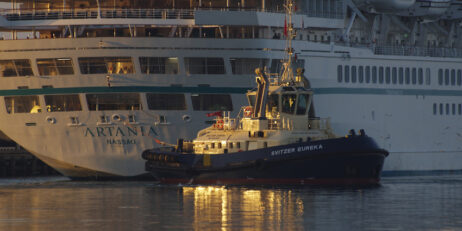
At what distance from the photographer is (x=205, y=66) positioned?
203 ft

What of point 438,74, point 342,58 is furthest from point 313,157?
point 438,74

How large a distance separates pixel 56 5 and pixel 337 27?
15025 millimetres

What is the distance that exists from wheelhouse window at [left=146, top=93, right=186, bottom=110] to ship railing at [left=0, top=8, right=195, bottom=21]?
12.7ft

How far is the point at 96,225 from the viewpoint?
3825 centimetres

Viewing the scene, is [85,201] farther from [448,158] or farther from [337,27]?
[448,158]

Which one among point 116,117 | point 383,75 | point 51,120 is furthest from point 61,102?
point 383,75

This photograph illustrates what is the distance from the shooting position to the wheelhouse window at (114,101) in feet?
201

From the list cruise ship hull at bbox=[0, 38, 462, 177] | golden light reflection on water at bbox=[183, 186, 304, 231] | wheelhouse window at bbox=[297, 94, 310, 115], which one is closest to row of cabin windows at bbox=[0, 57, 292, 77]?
cruise ship hull at bbox=[0, 38, 462, 177]

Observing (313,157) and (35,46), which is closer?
(313,157)

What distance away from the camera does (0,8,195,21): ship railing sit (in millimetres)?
61562

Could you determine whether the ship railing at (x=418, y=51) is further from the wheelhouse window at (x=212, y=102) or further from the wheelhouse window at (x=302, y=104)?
the wheelhouse window at (x=302, y=104)

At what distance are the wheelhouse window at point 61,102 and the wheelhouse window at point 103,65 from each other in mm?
1477

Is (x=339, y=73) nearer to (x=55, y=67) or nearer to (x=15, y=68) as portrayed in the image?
(x=55, y=67)

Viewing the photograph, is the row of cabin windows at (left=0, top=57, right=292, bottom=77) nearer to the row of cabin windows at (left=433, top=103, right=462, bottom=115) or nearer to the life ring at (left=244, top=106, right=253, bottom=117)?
the life ring at (left=244, top=106, right=253, bottom=117)
